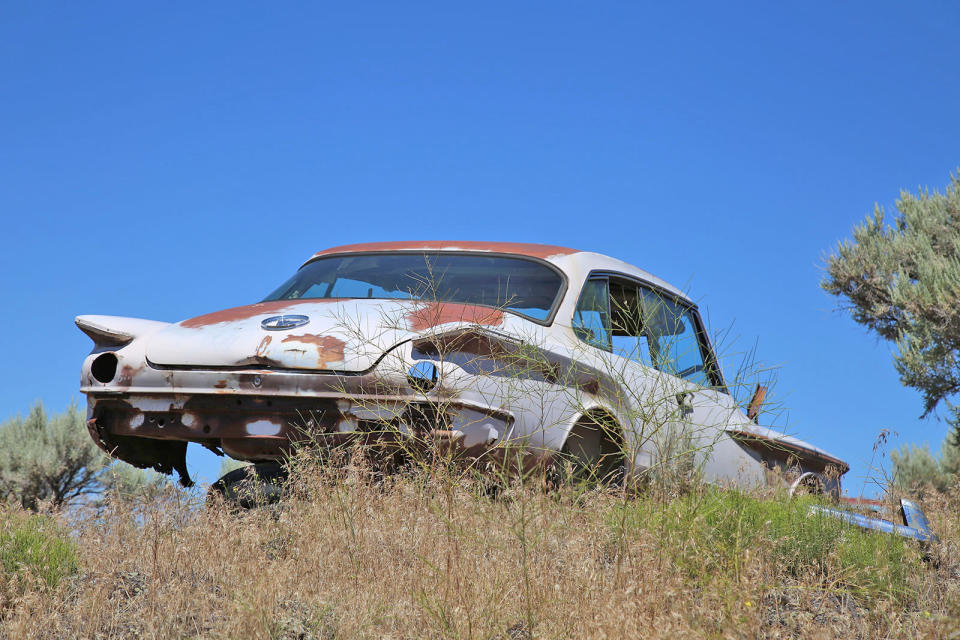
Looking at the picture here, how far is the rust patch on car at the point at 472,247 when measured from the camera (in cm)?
553

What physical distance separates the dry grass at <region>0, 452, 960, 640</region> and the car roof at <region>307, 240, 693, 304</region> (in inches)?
73.1

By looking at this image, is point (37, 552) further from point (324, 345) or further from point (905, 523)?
point (905, 523)

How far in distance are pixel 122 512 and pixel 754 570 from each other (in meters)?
2.91

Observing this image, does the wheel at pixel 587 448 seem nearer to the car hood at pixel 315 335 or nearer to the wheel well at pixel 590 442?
the wheel well at pixel 590 442

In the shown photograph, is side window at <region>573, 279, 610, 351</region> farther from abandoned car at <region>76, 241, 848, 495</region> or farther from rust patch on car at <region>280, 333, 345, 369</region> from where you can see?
rust patch on car at <region>280, 333, 345, 369</region>

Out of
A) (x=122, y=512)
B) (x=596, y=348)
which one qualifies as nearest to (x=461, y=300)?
(x=596, y=348)

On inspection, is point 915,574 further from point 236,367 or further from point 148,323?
point 148,323

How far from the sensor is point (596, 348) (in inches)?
185

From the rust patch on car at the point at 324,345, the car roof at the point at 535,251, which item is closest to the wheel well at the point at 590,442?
the car roof at the point at 535,251

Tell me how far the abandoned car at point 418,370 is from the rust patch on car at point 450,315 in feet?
0.05

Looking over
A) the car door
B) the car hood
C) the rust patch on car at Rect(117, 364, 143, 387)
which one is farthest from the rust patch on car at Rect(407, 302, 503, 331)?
the rust patch on car at Rect(117, 364, 143, 387)

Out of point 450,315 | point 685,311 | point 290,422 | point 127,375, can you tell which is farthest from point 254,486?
point 685,311

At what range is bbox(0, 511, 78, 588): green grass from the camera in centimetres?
340

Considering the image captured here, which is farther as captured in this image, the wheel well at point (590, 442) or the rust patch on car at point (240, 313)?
the rust patch on car at point (240, 313)
